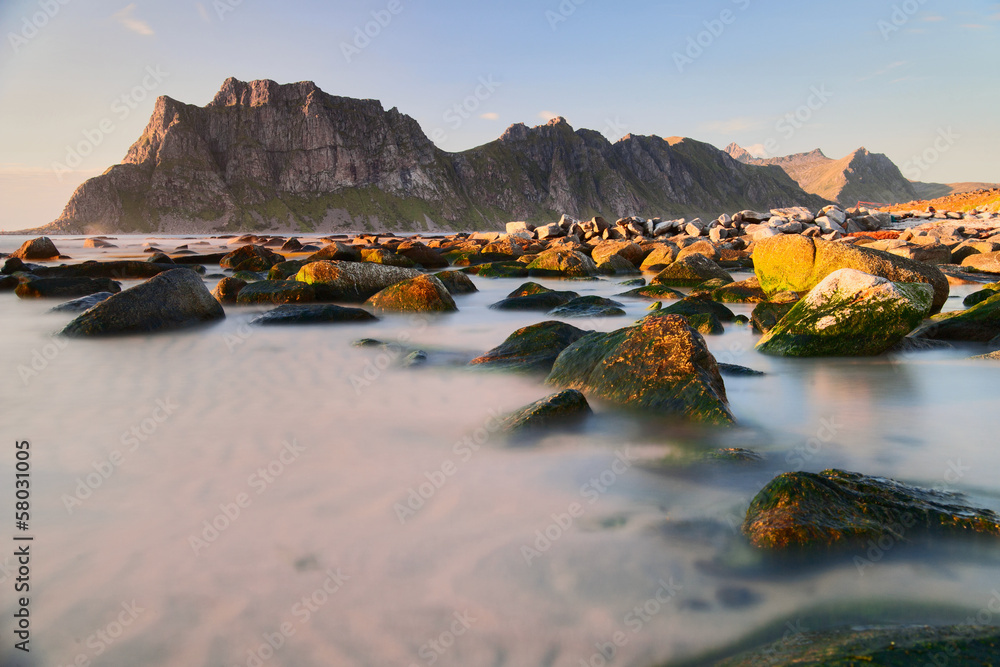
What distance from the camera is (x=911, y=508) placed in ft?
8.41

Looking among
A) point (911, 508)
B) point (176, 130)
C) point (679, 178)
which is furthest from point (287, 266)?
point (679, 178)

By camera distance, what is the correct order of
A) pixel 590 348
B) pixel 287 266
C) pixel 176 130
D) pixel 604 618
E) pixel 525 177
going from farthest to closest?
pixel 525 177, pixel 176 130, pixel 287 266, pixel 590 348, pixel 604 618

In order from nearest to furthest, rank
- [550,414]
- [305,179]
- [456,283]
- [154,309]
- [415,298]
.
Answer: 1. [550,414]
2. [154,309]
3. [415,298]
4. [456,283]
5. [305,179]

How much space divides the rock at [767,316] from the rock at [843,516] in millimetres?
5249

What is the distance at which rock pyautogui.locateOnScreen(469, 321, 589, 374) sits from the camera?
→ 18.6 feet

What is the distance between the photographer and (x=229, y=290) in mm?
10781

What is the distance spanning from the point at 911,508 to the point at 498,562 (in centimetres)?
183

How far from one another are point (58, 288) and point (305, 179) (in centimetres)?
15961

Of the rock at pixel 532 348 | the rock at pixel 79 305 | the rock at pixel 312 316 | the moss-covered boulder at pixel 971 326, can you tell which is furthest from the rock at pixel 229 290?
the moss-covered boulder at pixel 971 326

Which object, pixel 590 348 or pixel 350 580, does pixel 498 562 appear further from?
pixel 590 348

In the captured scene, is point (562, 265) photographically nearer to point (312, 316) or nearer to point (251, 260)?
point (251, 260)

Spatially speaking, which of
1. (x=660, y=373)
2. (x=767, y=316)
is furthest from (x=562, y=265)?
(x=660, y=373)

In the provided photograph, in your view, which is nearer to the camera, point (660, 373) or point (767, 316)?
point (660, 373)

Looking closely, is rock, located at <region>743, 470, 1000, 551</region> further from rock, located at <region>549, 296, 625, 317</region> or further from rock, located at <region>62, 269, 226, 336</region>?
rock, located at <region>62, 269, 226, 336</region>
